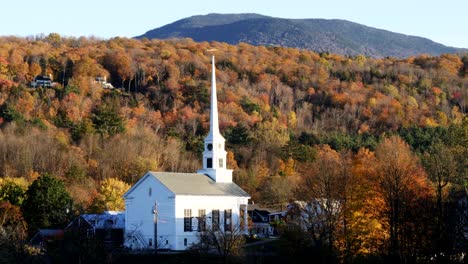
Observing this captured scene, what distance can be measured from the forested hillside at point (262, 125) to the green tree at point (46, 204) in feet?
6.49

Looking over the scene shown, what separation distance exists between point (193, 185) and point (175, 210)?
303cm

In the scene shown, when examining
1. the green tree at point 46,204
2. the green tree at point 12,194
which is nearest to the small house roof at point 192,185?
the green tree at point 46,204

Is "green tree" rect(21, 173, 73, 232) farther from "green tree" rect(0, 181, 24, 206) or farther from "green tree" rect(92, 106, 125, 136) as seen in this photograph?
"green tree" rect(92, 106, 125, 136)

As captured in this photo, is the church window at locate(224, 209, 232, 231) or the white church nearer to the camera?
the white church

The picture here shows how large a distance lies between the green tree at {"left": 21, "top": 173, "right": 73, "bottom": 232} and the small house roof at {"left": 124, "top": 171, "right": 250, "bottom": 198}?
7430 millimetres

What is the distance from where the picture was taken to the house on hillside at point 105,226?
65438 millimetres

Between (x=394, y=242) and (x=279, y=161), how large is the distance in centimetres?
5540

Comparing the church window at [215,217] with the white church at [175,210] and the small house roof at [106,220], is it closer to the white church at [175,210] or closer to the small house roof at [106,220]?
the white church at [175,210]

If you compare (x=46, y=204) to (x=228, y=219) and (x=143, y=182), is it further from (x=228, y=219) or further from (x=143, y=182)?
(x=228, y=219)

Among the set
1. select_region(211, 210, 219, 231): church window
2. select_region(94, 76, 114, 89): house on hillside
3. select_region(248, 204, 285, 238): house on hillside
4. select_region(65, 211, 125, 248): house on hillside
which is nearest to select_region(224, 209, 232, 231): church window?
select_region(211, 210, 219, 231): church window

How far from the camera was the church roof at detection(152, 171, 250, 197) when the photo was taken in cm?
6328

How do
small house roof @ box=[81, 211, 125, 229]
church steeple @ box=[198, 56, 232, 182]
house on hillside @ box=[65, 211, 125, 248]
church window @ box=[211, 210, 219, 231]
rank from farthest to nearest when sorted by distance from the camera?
1. church steeple @ box=[198, 56, 232, 182]
2. small house roof @ box=[81, 211, 125, 229]
3. house on hillside @ box=[65, 211, 125, 248]
4. church window @ box=[211, 210, 219, 231]

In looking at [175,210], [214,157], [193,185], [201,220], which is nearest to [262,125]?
[214,157]

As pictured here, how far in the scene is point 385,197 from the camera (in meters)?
52.4
